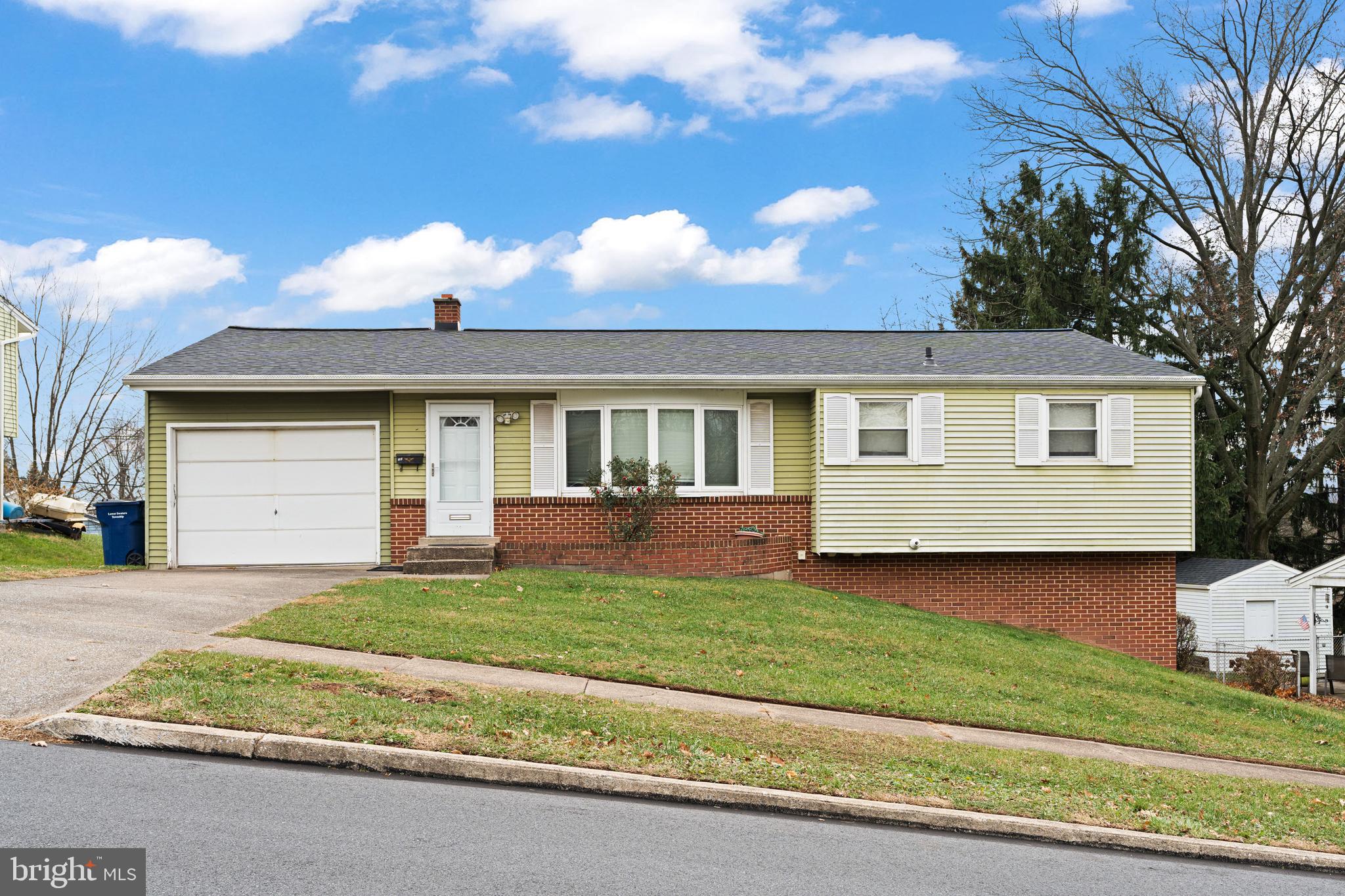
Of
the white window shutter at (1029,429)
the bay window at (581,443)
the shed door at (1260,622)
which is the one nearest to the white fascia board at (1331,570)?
the shed door at (1260,622)

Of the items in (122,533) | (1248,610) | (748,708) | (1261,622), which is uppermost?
(122,533)

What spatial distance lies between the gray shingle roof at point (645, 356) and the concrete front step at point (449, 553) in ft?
8.44

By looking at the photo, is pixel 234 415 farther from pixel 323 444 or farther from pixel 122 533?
pixel 122 533

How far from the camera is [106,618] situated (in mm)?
10289

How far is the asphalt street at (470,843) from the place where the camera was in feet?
16.3

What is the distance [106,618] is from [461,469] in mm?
6666

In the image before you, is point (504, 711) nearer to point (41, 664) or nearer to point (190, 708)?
point (190, 708)

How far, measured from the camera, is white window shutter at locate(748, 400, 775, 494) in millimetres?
16609

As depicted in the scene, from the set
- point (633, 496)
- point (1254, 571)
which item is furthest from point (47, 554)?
point (1254, 571)

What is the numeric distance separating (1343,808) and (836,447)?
9.12 metres

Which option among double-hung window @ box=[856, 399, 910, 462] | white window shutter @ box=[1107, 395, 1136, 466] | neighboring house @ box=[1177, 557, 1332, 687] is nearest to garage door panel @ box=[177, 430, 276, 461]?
double-hung window @ box=[856, 399, 910, 462]

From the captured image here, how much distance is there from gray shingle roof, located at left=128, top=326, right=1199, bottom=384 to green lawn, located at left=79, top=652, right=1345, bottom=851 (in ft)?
27.0

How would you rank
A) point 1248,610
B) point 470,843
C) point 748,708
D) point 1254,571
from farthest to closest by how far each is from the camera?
1. point 1254,571
2. point 1248,610
3. point 748,708
4. point 470,843

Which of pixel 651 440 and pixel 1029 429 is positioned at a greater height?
pixel 1029 429
